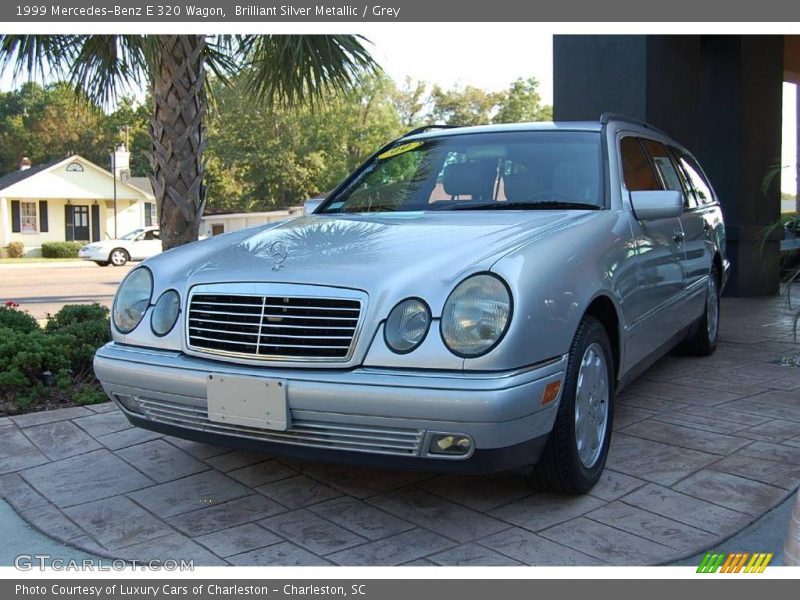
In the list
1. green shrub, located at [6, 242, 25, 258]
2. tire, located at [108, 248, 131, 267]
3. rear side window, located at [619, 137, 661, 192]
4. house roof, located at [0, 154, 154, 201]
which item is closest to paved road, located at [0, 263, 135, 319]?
tire, located at [108, 248, 131, 267]

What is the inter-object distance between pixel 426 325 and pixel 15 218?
37599 millimetres

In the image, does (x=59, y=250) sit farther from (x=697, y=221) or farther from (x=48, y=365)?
(x=697, y=221)

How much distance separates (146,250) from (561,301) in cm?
2653

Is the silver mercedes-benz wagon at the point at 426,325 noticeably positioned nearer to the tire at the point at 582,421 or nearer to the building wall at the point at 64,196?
the tire at the point at 582,421

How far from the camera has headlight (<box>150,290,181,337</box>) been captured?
10.4 ft

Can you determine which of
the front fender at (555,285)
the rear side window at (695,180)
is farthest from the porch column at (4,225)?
the front fender at (555,285)

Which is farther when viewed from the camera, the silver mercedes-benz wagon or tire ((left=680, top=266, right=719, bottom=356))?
tire ((left=680, top=266, right=719, bottom=356))

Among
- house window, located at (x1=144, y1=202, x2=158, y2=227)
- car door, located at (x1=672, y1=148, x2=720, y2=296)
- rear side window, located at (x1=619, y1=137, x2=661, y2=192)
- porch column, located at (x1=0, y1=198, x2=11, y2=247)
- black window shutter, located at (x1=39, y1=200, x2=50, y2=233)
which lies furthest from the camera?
house window, located at (x1=144, y1=202, x2=158, y2=227)

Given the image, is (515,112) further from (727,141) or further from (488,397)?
(488,397)

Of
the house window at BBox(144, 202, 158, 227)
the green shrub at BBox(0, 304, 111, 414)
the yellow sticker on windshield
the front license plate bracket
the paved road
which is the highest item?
the house window at BBox(144, 202, 158, 227)

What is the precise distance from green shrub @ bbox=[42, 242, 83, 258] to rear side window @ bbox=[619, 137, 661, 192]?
106 ft

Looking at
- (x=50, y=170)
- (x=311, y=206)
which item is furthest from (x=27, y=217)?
(x=311, y=206)

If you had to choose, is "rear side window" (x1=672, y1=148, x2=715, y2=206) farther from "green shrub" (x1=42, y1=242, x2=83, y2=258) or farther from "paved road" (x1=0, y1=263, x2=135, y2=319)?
"green shrub" (x1=42, y1=242, x2=83, y2=258)

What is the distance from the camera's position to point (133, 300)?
335 cm
